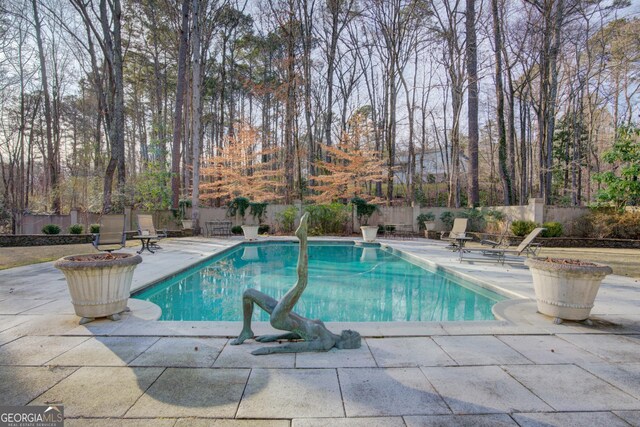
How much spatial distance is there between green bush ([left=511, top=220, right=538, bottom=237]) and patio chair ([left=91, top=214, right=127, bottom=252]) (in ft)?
40.2

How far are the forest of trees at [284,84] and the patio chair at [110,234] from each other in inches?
241

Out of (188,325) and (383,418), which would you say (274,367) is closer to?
(383,418)

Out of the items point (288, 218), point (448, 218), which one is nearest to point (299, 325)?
point (288, 218)

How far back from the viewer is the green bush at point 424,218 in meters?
15.6

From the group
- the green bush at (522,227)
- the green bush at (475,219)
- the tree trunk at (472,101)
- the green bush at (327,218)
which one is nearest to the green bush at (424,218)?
the green bush at (475,219)

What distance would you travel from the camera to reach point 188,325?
3348 mm

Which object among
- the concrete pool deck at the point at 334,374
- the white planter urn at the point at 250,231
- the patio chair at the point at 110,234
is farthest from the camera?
the white planter urn at the point at 250,231

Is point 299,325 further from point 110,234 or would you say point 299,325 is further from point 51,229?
point 51,229

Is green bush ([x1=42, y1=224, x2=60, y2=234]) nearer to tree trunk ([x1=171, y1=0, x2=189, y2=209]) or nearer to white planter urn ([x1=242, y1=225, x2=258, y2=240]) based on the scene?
tree trunk ([x1=171, y1=0, x2=189, y2=209])

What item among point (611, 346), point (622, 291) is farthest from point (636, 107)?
point (611, 346)

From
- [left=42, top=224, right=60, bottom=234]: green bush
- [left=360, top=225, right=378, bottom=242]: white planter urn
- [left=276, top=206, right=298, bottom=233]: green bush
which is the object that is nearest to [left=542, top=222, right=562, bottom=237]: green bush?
[left=360, top=225, right=378, bottom=242]: white planter urn

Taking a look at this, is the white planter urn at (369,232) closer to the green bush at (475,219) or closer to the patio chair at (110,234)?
the green bush at (475,219)

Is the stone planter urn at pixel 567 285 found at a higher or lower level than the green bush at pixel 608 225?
lower

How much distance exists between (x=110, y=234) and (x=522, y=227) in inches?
497
